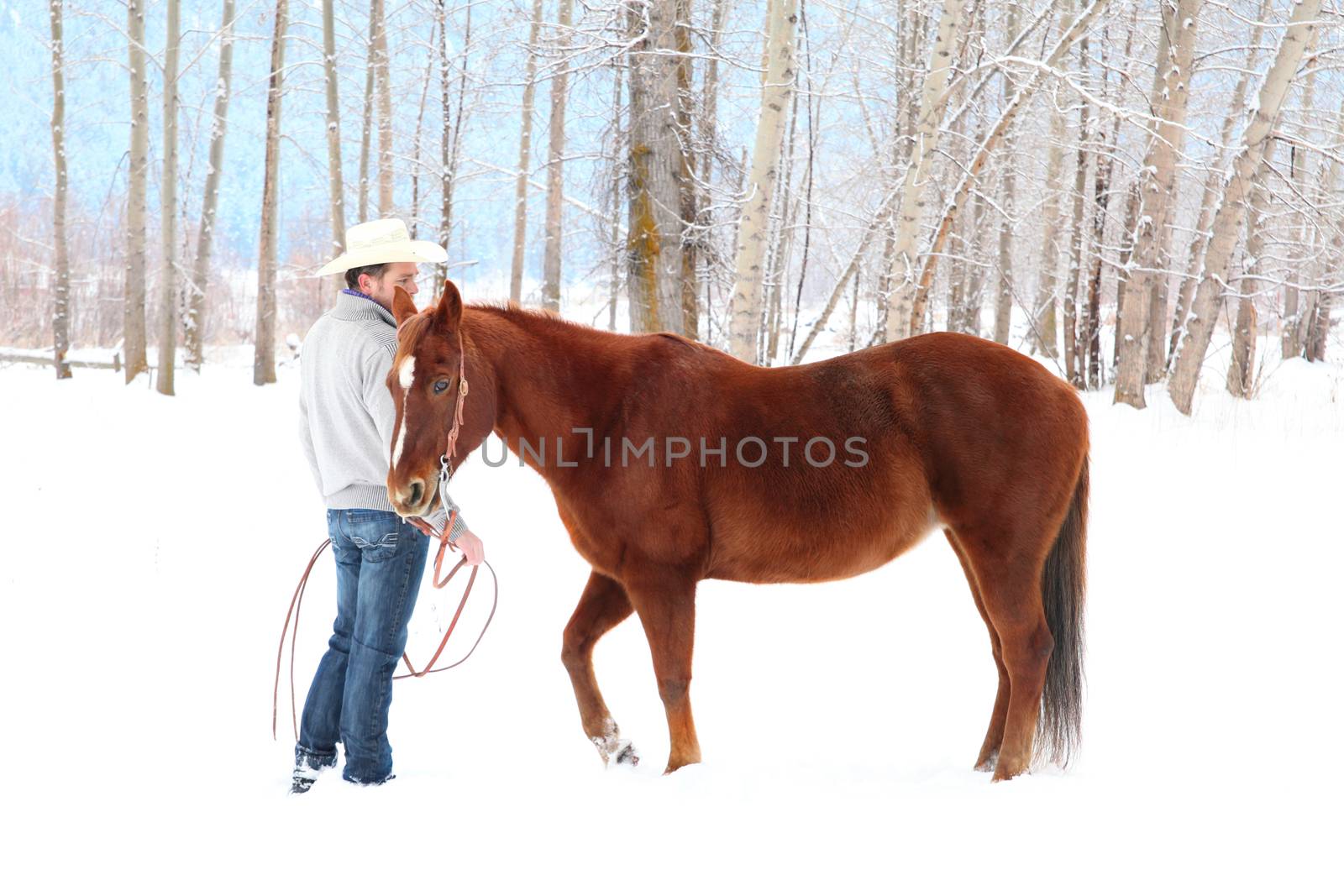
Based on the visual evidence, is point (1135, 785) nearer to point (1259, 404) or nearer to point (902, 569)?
point (902, 569)

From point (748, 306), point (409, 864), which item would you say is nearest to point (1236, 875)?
point (409, 864)

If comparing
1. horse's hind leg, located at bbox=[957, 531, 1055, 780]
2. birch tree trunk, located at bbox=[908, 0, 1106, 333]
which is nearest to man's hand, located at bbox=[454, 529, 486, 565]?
horse's hind leg, located at bbox=[957, 531, 1055, 780]

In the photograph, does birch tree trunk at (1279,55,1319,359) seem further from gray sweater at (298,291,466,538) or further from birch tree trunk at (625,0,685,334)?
gray sweater at (298,291,466,538)

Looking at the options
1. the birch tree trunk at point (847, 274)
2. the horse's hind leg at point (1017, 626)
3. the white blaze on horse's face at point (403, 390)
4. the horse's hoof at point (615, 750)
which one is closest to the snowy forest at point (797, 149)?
the birch tree trunk at point (847, 274)

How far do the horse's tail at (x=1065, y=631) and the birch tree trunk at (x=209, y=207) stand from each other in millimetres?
16926

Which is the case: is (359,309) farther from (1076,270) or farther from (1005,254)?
(1005,254)

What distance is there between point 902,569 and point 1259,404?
884cm

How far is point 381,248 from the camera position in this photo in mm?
3168

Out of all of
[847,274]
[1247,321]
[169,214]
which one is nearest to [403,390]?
[847,274]

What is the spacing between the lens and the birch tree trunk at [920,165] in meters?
8.18

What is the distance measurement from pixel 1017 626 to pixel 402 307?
249 centimetres

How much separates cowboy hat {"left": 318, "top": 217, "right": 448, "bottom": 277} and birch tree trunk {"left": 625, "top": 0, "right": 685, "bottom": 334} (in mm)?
4407

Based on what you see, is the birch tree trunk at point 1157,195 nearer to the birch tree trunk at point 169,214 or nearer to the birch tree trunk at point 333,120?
the birch tree trunk at point 333,120

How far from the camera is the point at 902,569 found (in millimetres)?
6508
